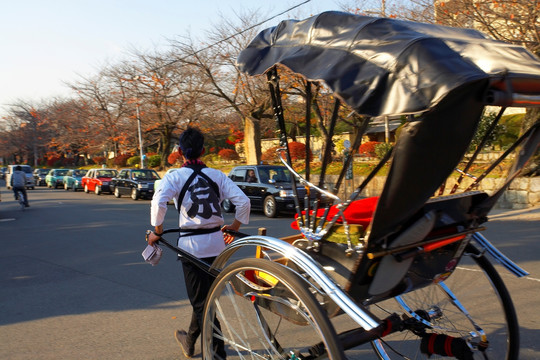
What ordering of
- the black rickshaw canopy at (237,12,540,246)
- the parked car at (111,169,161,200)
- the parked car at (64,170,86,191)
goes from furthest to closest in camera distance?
the parked car at (64,170,86,191) < the parked car at (111,169,161,200) < the black rickshaw canopy at (237,12,540,246)

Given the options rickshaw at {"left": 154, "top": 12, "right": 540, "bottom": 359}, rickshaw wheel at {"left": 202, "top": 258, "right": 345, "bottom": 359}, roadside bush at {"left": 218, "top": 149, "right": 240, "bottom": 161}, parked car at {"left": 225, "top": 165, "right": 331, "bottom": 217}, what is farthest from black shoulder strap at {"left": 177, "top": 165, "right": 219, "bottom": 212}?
roadside bush at {"left": 218, "top": 149, "right": 240, "bottom": 161}

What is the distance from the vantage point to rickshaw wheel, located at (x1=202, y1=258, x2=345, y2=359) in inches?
110

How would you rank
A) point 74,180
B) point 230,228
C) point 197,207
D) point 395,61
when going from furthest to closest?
1. point 74,180
2. point 230,228
3. point 197,207
4. point 395,61

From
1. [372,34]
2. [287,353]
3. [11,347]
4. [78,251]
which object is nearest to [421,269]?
[287,353]

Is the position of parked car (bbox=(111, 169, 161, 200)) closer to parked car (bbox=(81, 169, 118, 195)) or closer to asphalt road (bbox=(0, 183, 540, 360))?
parked car (bbox=(81, 169, 118, 195))

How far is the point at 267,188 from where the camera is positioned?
1471 centimetres

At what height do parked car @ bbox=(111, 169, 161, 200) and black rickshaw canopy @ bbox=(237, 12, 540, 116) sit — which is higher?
black rickshaw canopy @ bbox=(237, 12, 540, 116)

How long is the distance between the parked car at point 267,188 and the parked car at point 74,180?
749 inches

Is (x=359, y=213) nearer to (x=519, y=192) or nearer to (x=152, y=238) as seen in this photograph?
(x=152, y=238)

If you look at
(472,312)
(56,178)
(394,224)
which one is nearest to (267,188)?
(472,312)

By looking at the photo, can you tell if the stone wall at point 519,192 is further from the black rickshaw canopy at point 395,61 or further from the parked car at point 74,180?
the parked car at point 74,180

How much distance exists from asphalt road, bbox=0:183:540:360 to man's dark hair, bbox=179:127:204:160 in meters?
1.80

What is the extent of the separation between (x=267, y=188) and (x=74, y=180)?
2161 cm

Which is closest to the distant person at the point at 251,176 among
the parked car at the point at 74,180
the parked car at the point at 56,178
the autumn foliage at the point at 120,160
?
the parked car at the point at 74,180
